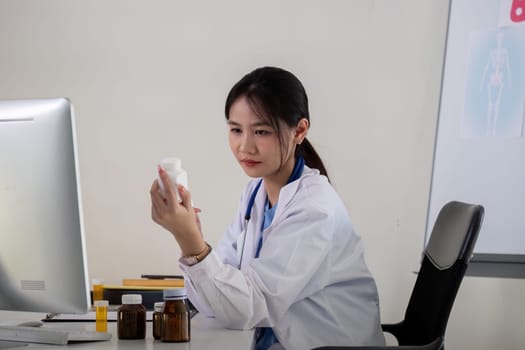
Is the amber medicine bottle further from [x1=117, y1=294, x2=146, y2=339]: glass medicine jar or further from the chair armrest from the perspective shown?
the chair armrest

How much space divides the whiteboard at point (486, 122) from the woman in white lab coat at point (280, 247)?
1029mm

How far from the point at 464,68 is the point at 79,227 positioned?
77.7 inches

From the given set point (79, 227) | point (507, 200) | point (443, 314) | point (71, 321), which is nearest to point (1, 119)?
point (79, 227)

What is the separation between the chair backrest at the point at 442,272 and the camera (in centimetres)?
168

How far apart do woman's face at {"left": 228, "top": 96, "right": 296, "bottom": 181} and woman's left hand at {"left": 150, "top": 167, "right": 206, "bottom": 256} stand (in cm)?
34

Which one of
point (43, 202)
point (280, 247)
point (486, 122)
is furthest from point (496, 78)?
point (43, 202)

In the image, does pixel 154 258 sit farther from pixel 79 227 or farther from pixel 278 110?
pixel 79 227

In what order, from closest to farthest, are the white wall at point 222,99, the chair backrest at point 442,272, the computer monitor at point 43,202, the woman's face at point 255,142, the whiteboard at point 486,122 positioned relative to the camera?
the computer monitor at point 43,202
the chair backrest at point 442,272
the woman's face at point 255,142
the whiteboard at point 486,122
the white wall at point 222,99

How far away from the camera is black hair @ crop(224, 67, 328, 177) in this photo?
1.85m

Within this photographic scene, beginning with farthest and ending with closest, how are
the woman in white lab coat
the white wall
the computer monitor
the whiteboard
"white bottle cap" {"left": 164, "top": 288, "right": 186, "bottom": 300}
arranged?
the white wall
the whiteboard
the woman in white lab coat
"white bottle cap" {"left": 164, "top": 288, "right": 186, "bottom": 300}
the computer monitor

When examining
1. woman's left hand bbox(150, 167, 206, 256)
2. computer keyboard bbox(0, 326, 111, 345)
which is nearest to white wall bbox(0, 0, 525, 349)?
woman's left hand bbox(150, 167, 206, 256)

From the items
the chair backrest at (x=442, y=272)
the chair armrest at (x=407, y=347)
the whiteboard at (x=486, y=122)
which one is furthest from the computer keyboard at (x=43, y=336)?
the whiteboard at (x=486, y=122)

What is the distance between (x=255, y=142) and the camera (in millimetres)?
1841

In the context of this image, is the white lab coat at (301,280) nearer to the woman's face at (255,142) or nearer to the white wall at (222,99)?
the woman's face at (255,142)
